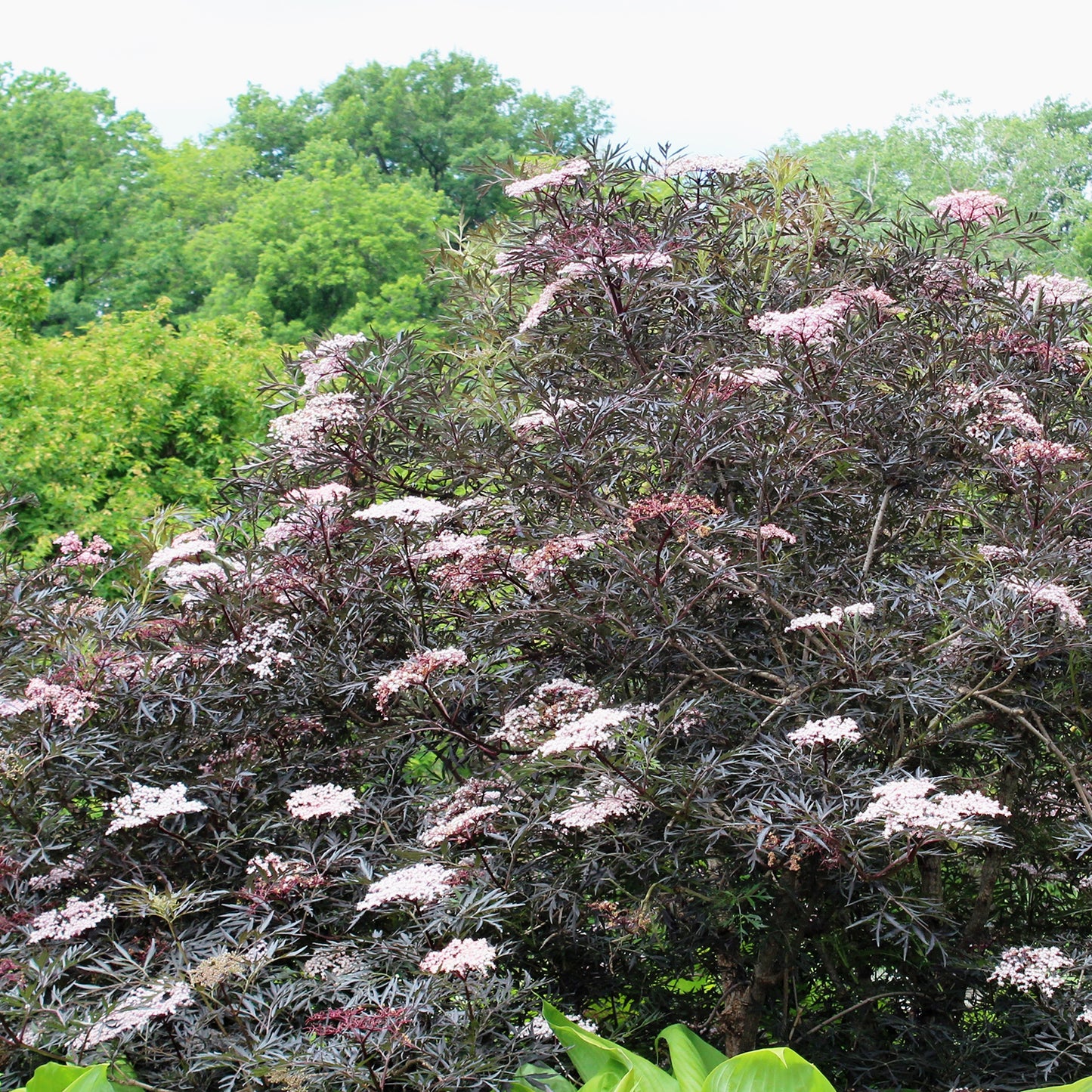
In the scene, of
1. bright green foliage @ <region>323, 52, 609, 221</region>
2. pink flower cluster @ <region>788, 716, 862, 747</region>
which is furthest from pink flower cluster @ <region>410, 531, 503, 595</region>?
bright green foliage @ <region>323, 52, 609, 221</region>

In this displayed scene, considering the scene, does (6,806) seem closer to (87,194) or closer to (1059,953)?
(1059,953)

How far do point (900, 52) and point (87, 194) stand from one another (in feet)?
63.5

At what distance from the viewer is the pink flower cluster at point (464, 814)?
2.46m

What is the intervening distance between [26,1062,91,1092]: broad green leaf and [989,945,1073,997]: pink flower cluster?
1915mm

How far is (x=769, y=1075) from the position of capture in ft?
6.88

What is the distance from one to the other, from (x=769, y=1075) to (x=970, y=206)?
2664 mm

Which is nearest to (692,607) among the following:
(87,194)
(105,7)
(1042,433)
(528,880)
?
(528,880)

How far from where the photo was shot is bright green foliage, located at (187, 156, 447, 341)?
21359mm

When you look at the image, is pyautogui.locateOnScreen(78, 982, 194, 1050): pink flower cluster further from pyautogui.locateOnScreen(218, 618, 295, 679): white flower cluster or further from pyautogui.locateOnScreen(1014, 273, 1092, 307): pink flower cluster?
pyautogui.locateOnScreen(1014, 273, 1092, 307): pink flower cluster

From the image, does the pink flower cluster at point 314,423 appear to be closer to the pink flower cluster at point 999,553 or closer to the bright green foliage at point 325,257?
the pink flower cluster at point 999,553

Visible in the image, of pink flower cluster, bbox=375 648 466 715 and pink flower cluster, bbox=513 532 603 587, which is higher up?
pink flower cluster, bbox=513 532 603 587

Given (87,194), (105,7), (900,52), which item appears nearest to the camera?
(87,194)

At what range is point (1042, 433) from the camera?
2.82 metres

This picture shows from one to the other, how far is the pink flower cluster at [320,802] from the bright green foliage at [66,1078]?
0.62m
